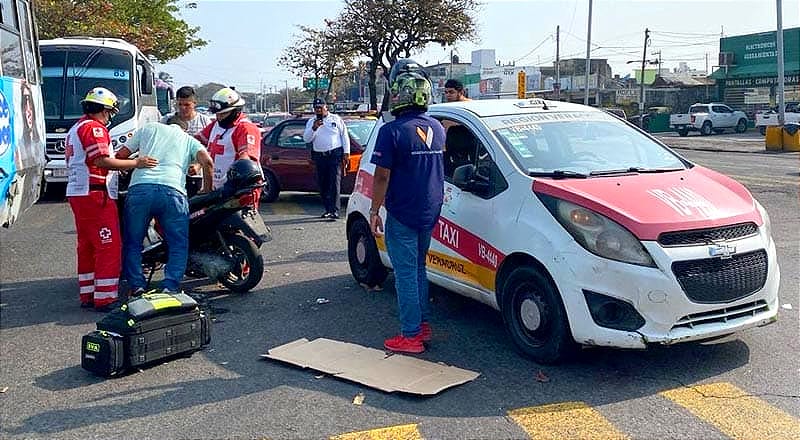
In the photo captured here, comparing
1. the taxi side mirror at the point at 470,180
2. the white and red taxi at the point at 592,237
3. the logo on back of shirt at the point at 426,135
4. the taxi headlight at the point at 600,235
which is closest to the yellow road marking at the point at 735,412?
the white and red taxi at the point at 592,237

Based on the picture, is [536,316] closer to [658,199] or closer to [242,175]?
[658,199]

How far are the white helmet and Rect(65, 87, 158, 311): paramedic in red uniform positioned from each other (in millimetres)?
1106

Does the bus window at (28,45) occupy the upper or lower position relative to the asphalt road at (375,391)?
upper

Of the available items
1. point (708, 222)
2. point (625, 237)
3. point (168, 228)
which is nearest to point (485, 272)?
point (625, 237)

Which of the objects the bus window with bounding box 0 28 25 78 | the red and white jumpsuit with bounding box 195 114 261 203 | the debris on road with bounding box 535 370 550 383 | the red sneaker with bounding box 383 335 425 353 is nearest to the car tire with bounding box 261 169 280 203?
the red and white jumpsuit with bounding box 195 114 261 203

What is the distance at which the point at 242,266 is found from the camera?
7547 mm

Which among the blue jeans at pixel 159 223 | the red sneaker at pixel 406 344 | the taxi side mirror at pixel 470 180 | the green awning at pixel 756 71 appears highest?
the green awning at pixel 756 71

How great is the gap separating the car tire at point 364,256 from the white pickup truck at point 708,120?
127ft

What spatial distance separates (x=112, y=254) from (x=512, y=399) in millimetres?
3995

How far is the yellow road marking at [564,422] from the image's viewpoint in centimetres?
421

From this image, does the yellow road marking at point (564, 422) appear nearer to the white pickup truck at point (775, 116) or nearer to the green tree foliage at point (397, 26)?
the green tree foliage at point (397, 26)

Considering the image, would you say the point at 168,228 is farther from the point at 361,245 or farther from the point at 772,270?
the point at 772,270

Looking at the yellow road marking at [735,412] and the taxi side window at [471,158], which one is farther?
the taxi side window at [471,158]

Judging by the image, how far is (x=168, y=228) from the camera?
6902 mm
